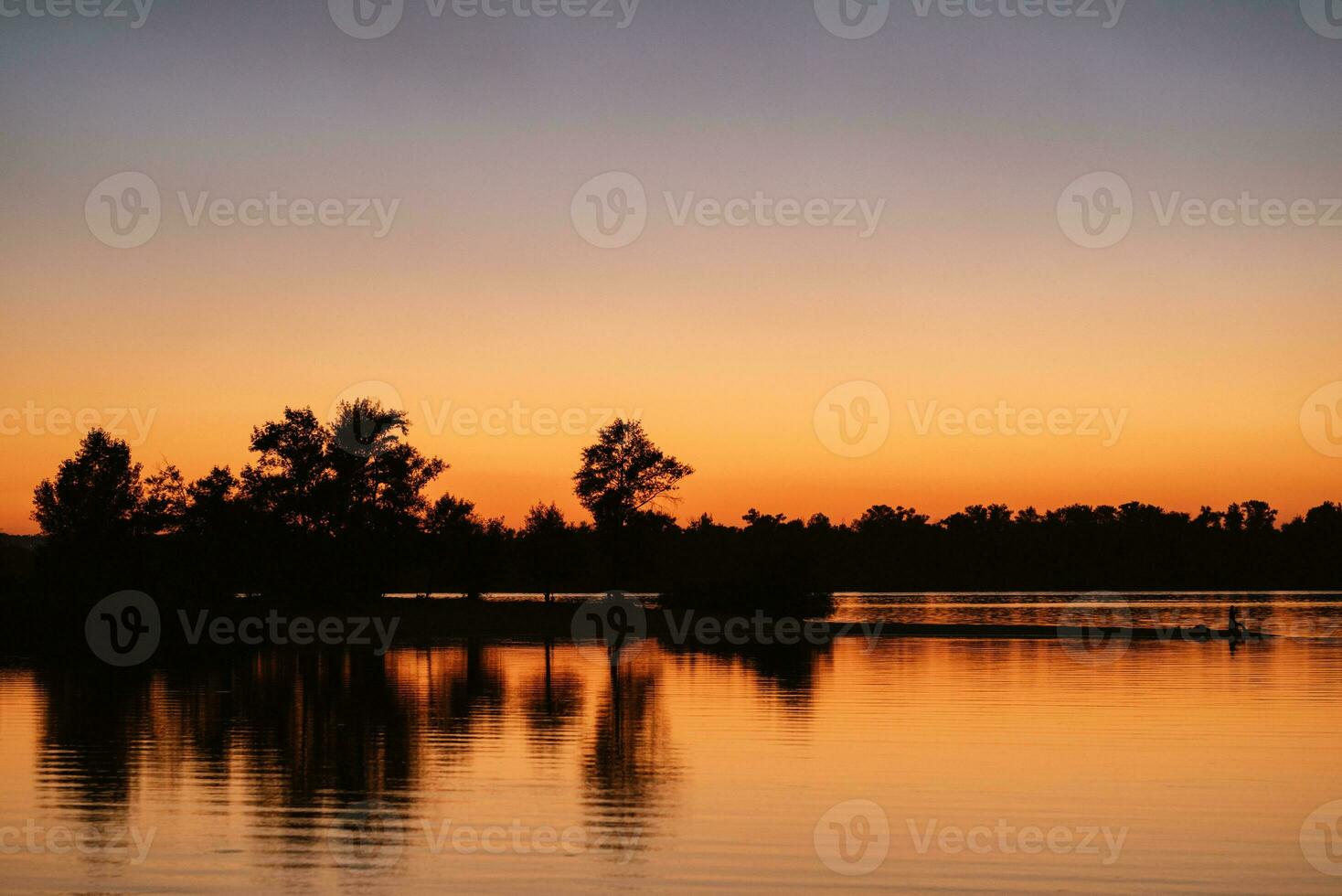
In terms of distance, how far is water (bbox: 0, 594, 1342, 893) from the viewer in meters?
15.9

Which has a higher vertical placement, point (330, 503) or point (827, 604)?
point (330, 503)

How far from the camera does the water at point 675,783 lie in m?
15.9

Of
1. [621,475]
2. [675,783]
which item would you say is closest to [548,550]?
[621,475]

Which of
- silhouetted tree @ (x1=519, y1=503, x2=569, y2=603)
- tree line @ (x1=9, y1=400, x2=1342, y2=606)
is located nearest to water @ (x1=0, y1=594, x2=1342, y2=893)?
tree line @ (x1=9, y1=400, x2=1342, y2=606)

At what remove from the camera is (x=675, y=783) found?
22.4 m

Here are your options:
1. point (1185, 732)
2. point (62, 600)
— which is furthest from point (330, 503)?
point (1185, 732)

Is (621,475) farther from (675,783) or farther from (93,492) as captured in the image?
(675,783)

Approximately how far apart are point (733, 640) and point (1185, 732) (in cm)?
4213

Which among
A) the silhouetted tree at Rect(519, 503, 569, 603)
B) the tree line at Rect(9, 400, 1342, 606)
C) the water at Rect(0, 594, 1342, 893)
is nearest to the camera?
the water at Rect(0, 594, 1342, 893)

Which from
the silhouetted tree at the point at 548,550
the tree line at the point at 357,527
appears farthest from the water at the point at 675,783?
the silhouetted tree at the point at 548,550

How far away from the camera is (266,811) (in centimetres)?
1959

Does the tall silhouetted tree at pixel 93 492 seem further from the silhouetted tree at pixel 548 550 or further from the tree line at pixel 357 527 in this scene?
the silhouetted tree at pixel 548 550

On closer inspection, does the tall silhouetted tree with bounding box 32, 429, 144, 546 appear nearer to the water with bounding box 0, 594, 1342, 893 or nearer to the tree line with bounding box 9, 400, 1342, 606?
the tree line with bounding box 9, 400, 1342, 606

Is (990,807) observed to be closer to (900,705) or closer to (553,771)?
(553,771)
